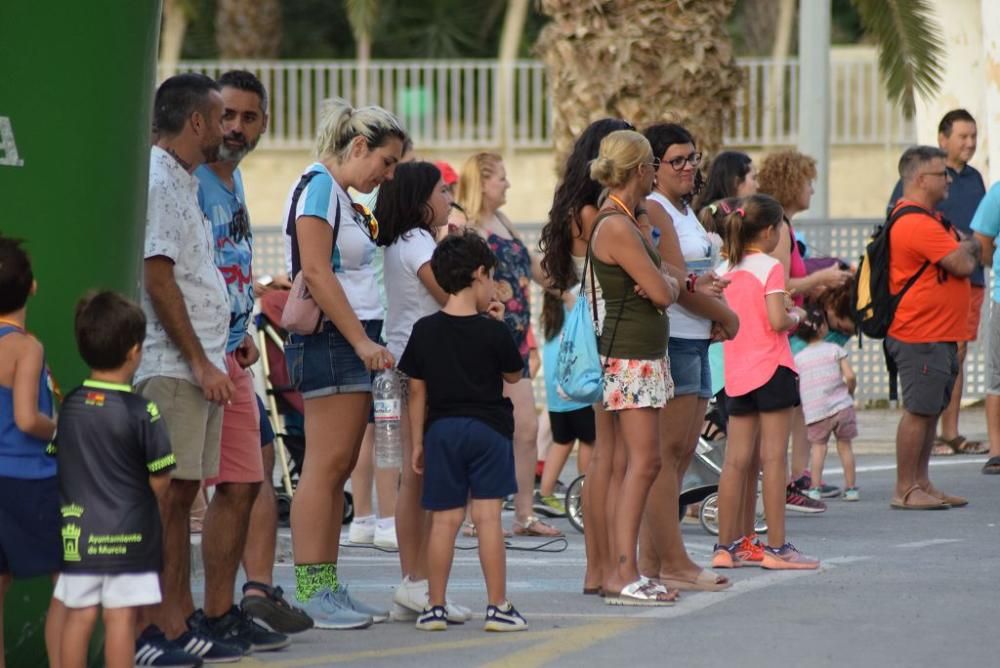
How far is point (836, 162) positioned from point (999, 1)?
1014 cm

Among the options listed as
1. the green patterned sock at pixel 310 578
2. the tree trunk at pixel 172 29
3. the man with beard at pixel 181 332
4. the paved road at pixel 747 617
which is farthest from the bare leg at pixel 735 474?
the tree trunk at pixel 172 29

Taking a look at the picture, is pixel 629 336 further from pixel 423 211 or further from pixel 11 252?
pixel 11 252

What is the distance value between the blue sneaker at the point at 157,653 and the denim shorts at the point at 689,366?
2.43m

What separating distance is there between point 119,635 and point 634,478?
2.54 meters

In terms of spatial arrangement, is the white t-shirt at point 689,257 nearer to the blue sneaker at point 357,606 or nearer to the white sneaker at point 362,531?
the blue sneaker at point 357,606

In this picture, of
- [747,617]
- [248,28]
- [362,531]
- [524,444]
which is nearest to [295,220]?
[747,617]

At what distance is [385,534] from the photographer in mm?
9570

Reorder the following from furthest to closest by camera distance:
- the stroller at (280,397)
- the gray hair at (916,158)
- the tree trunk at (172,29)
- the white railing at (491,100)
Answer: the tree trunk at (172,29)
the white railing at (491,100)
the gray hair at (916,158)
the stroller at (280,397)

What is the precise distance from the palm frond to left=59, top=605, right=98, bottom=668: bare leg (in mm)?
12064

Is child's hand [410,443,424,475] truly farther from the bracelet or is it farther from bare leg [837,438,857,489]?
bare leg [837,438,857,489]

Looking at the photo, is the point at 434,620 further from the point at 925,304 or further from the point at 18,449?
the point at 925,304

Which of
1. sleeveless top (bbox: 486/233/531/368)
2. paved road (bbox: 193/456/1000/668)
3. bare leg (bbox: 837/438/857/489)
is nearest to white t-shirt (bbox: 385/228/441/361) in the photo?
paved road (bbox: 193/456/1000/668)

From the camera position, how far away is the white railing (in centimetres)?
2455

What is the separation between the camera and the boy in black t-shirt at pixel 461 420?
6.92 m
